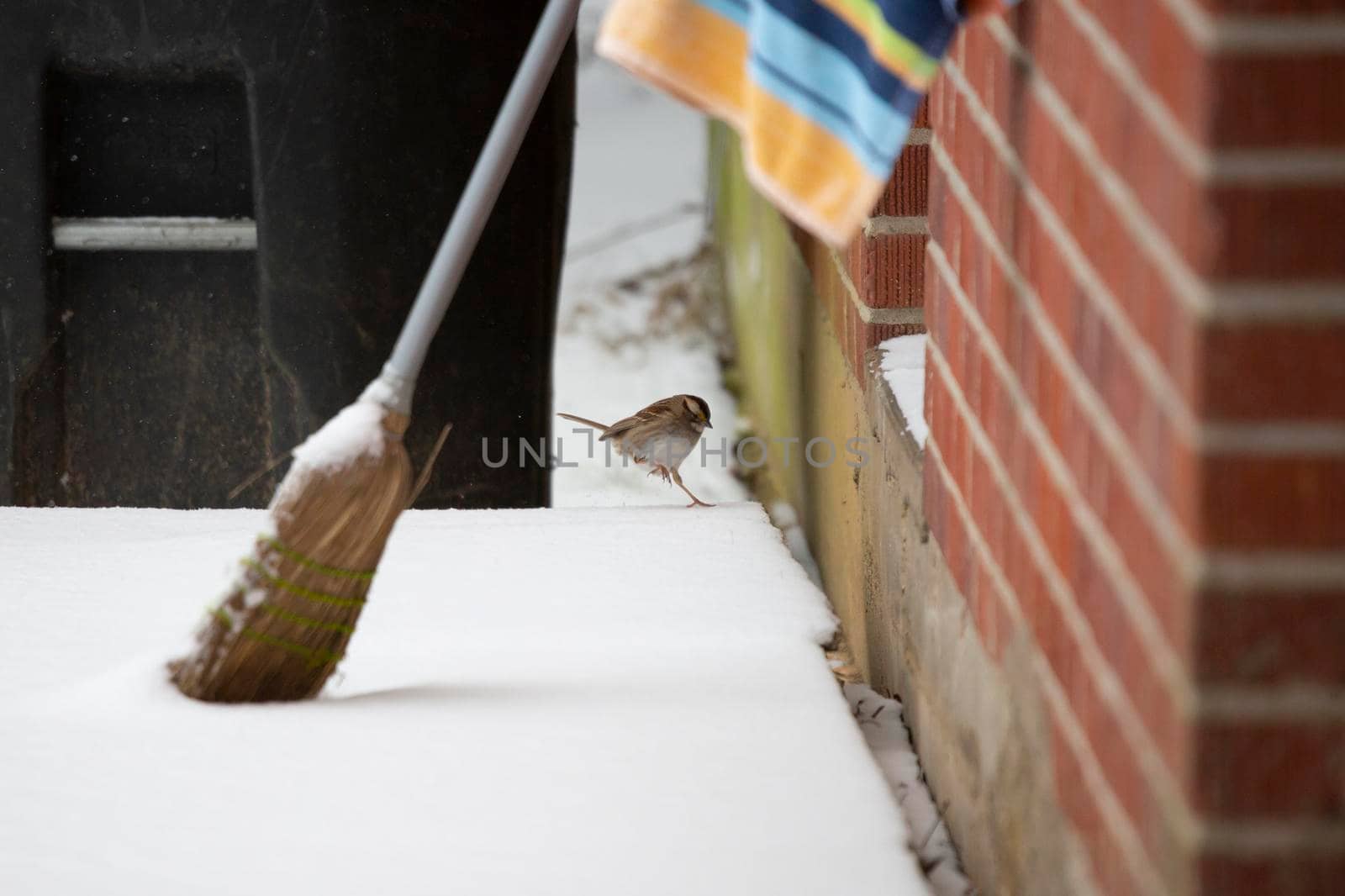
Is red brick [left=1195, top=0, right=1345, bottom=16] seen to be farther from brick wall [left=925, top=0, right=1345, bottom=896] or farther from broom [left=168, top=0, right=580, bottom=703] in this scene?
broom [left=168, top=0, right=580, bottom=703]

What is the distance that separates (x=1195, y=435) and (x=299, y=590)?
121 cm

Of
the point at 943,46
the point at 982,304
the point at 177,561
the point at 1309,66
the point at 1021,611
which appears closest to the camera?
the point at 1309,66

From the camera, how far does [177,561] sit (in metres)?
2.51

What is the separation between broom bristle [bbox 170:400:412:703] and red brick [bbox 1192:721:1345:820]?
1.16 metres

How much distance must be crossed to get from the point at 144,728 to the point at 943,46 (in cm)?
111

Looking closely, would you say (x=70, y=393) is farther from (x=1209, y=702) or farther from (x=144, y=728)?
(x=1209, y=702)

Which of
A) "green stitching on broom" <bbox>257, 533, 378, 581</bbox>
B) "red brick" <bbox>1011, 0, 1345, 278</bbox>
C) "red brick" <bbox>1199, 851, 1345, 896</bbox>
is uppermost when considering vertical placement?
"red brick" <bbox>1011, 0, 1345, 278</bbox>

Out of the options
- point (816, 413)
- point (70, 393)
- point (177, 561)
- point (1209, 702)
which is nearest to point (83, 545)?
point (177, 561)

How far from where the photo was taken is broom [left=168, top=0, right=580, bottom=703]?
6.35 ft

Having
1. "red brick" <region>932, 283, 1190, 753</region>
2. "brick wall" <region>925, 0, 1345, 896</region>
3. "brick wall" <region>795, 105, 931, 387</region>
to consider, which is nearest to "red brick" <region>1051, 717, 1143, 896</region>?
"brick wall" <region>925, 0, 1345, 896</region>

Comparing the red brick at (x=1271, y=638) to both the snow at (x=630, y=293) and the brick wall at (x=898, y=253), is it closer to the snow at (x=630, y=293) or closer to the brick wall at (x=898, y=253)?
the brick wall at (x=898, y=253)

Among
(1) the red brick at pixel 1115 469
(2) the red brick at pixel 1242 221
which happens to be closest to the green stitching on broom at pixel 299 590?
(1) the red brick at pixel 1115 469

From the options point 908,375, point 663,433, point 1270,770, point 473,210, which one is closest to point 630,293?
point 663,433

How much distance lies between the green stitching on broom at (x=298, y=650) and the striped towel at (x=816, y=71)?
81 centimetres
